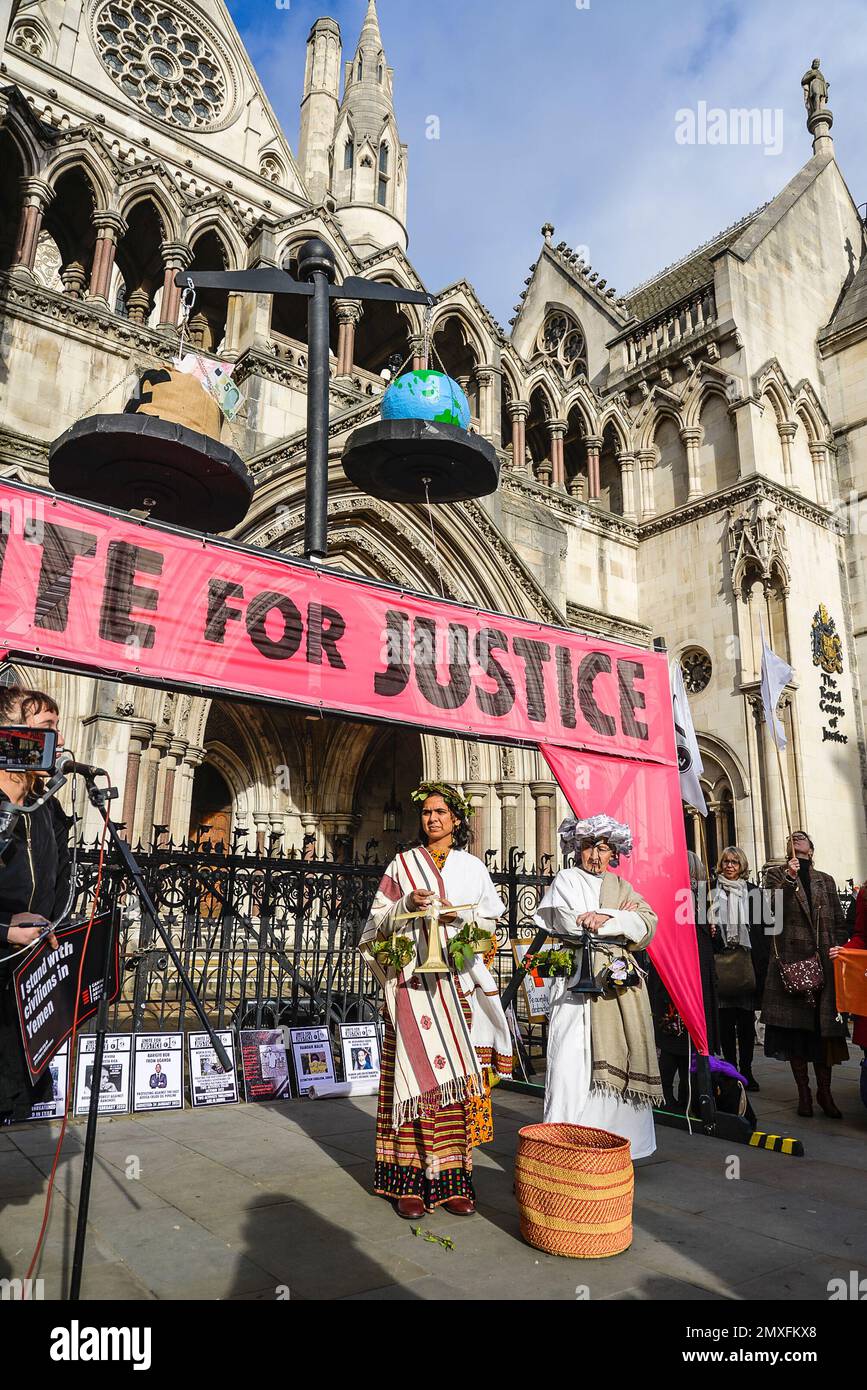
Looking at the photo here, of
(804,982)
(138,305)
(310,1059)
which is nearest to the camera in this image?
(804,982)

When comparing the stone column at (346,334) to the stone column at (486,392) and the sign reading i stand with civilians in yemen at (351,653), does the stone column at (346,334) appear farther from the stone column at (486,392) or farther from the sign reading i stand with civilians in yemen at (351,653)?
the sign reading i stand with civilians in yemen at (351,653)

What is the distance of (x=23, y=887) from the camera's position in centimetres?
331

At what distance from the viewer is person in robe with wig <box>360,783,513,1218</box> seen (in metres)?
4.11

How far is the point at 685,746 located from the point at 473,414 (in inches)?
511

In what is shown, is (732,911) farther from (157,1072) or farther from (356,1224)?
(157,1072)

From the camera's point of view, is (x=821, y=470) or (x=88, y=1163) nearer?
(x=88, y=1163)

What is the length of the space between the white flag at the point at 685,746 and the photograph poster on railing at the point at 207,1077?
426cm

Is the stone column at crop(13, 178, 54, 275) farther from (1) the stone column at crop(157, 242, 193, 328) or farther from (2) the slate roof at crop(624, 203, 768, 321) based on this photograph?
(2) the slate roof at crop(624, 203, 768, 321)

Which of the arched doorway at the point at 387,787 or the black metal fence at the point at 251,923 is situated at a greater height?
the arched doorway at the point at 387,787

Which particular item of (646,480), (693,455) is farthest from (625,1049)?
(646,480)

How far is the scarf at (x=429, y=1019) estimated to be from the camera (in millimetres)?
4109

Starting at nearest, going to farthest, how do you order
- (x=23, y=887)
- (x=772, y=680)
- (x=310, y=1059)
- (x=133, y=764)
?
(x=23, y=887), (x=310, y=1059), (x=133, y=764), (x=772, y=680)

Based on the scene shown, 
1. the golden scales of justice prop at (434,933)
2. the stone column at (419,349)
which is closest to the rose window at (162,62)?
the stone column at (419,349)
